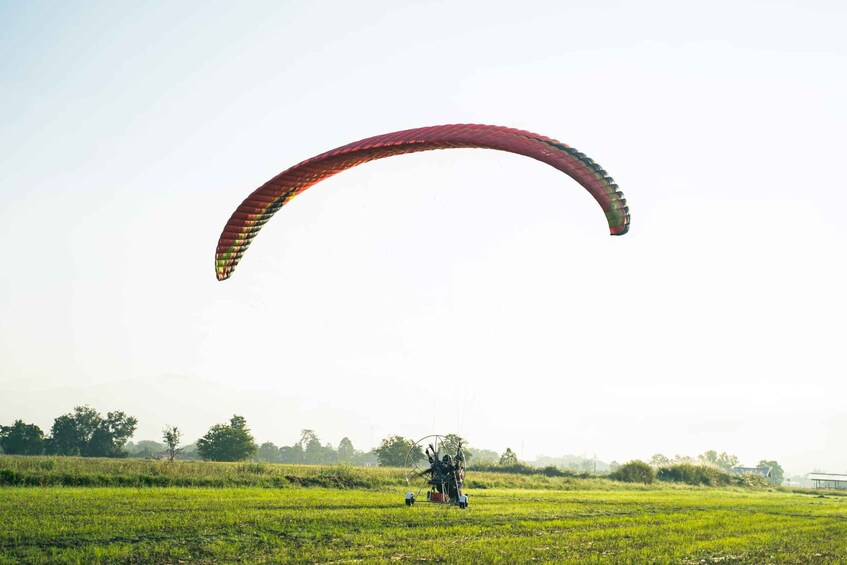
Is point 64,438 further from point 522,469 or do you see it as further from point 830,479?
point 830,479

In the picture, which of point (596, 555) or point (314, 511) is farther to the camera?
point (314, 511)

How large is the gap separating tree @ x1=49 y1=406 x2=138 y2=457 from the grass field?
66.9 meters

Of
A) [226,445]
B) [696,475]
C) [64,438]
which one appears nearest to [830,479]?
[696,475]

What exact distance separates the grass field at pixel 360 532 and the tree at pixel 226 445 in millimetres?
51402

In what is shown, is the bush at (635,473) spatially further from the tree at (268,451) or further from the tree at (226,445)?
the tree at (268,451)

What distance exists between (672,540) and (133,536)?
9525mm

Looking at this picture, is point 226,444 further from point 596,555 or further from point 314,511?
point 596,555

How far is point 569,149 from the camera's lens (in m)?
15.0

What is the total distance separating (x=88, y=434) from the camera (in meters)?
82.6

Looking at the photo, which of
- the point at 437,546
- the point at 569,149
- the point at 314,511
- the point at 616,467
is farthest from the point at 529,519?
the point at 616,467

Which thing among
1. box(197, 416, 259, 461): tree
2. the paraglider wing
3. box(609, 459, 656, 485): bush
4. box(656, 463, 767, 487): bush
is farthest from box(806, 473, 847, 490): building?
the paraglider wing

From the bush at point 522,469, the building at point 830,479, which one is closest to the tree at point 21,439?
the bush at point 522,469

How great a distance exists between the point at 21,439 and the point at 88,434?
8078 mm

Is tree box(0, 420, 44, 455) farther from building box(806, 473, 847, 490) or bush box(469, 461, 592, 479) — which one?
building box(806, 473, 847, 490)
